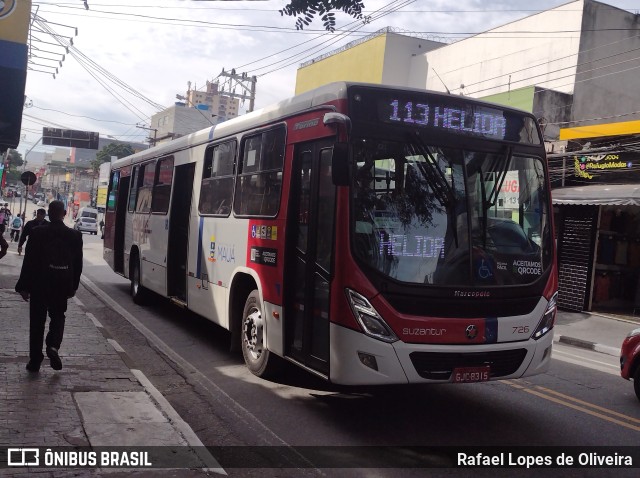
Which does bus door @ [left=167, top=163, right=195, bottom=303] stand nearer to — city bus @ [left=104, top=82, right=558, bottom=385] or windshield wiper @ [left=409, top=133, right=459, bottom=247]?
city bus @ [left=104, top=82, right=558, bottom=385]

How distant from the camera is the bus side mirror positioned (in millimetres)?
5285

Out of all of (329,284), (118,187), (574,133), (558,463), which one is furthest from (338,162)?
(574,133)

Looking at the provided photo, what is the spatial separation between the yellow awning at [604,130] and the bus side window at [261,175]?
1239 centimetres

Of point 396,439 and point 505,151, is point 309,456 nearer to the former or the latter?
point 396,439

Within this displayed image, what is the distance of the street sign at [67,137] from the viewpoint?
54.4m

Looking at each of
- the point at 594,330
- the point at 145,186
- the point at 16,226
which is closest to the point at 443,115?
the point at 145,186

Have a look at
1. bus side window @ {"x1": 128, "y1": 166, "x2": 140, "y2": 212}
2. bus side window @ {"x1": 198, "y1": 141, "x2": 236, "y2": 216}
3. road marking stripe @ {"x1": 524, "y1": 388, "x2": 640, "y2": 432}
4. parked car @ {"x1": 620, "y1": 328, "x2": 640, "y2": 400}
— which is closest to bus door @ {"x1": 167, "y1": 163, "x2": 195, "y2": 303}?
bus side window @ {"x1": 198, "y1": 141, "x2": 236, "y2": 216}

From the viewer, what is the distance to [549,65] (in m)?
23.5

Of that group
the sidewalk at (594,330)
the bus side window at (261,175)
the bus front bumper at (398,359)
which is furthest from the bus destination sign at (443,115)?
the sidewalk at (594,330)

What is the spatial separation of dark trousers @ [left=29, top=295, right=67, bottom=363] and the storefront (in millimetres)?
13299

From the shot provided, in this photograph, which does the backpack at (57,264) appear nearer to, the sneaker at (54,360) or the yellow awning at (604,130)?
the sneaker at (54,360)

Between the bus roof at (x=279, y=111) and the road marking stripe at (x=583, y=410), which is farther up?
the bus roof at (x=279, y=111)

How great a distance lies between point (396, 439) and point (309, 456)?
3.03ft

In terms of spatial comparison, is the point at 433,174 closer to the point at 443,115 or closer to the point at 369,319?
the point at 443,115
